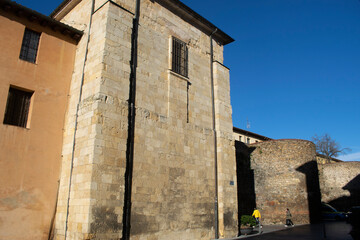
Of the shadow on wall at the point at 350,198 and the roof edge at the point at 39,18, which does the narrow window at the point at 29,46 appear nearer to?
the roof edge at the point at 39,18

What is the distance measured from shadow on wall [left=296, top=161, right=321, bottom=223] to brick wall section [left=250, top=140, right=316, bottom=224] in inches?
9.4

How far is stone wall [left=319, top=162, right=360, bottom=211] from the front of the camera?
92.3ft

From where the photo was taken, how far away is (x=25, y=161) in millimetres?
8625

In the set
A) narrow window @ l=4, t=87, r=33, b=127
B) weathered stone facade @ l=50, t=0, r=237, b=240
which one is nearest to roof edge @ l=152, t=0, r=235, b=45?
weathered stone facade @ l=50, t=0, r=237, b=240

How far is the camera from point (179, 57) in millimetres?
12172

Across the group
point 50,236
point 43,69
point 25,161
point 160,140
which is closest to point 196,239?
point 160,140

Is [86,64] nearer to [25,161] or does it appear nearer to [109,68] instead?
[109,68]

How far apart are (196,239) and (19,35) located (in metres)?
9.27

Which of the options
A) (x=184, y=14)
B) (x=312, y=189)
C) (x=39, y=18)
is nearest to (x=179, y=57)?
(x=184, y=14)

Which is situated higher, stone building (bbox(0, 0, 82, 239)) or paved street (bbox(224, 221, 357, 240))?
stone building (bbox(0, 0, 82, 239))

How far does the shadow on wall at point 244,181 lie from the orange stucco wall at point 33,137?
11.6 m

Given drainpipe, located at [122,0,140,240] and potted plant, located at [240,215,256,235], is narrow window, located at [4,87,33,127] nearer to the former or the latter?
drainpipe, located at [122,0,140,240]

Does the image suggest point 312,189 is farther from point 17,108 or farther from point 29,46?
point 29,46

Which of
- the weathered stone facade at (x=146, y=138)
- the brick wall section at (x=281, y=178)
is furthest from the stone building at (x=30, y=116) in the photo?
the brick wall section at (x=281, y=178)
